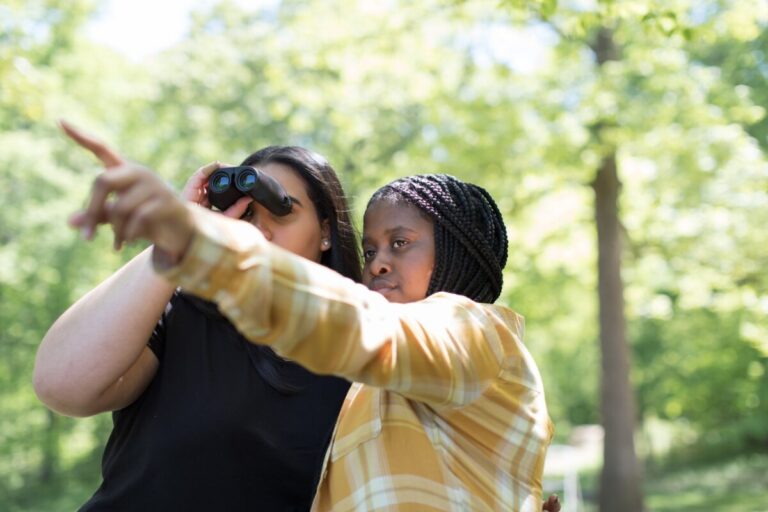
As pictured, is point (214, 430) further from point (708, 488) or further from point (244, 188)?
point (708, 488)

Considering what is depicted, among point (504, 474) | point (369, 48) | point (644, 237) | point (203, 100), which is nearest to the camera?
point (504, 474)

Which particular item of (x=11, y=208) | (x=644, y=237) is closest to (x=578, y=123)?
(x=644, y=237)

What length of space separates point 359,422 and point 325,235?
812mm

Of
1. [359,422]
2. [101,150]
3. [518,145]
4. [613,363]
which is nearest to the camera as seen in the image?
[101,150]

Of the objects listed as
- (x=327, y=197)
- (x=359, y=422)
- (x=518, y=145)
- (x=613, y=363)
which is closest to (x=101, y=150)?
(x=359, y=422)

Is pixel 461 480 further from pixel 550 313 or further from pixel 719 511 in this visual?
pixel 550 313

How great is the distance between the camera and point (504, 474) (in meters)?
1.78

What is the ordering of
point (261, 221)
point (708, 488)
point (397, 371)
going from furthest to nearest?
point (708, 488) → point (261, 221) → point (397, 371)

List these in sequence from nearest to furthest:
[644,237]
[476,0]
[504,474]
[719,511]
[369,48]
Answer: [504,474] → [476,0] → [369,48] → [644,237] → [719,511]

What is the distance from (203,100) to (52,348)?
18.0 meters

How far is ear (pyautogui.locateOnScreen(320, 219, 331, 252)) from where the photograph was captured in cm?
248

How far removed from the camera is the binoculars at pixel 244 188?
2174 millimetres

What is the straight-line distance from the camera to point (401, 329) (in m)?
1.44

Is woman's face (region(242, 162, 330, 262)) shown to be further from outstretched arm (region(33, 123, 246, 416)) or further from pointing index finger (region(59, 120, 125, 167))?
pointing index finger (region(59, 120, 125, 167))
